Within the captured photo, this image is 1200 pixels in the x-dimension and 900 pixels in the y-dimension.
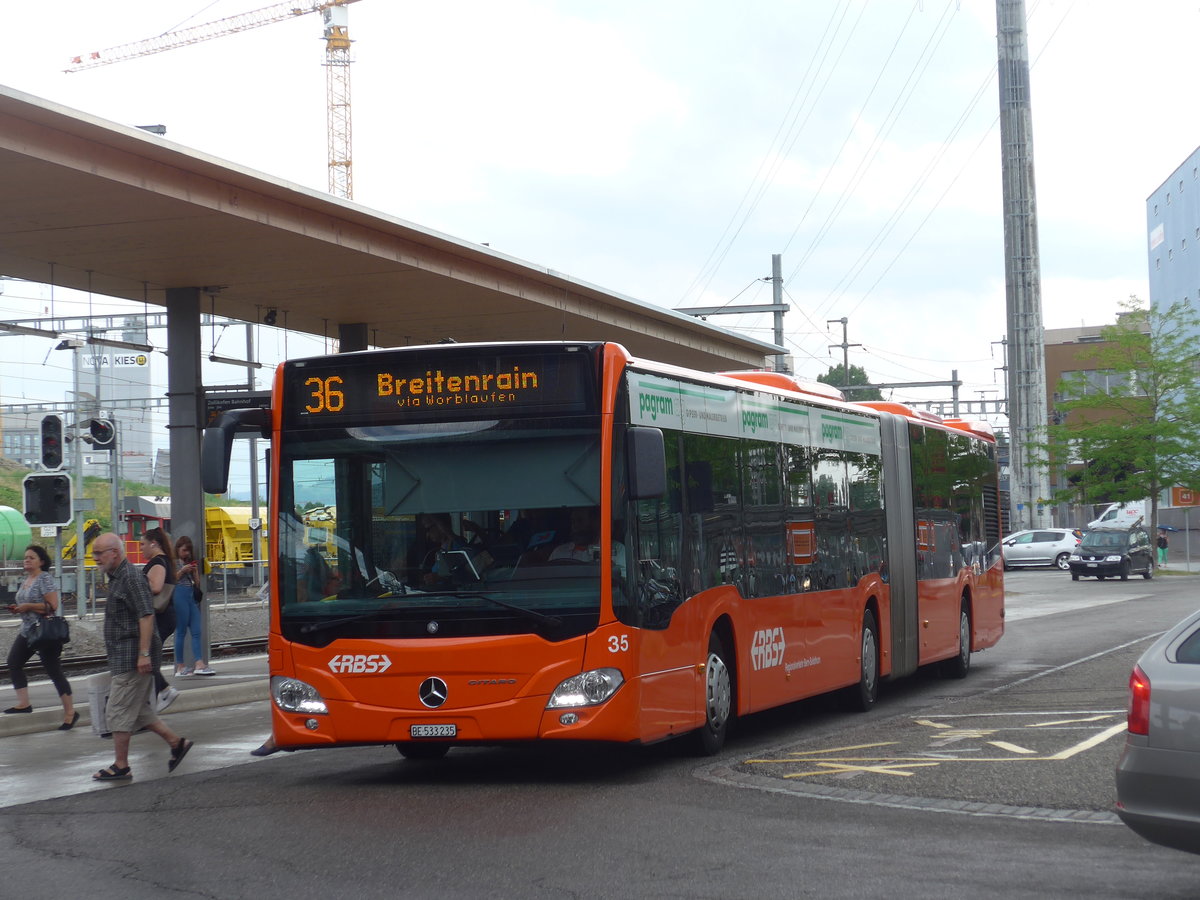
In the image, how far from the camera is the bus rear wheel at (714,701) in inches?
463

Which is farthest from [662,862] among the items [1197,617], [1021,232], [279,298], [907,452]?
[1021,232]

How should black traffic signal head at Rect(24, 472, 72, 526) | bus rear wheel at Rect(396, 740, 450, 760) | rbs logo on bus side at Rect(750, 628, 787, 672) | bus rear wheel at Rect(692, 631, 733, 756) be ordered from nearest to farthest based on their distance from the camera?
bus rear wheel at Rect(692, 631, 733, 756), bus rear wheel at Rect(396, 740, 450, 760), rbs logo on bus side at Rect(750, 628, 787, 672), black traffic signal head at Rect(24, 472, 72, 526)

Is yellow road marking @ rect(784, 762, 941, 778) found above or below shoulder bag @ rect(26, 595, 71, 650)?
below

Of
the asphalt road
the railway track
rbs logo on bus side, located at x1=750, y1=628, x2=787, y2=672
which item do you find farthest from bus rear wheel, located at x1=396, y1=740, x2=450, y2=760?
the railway track

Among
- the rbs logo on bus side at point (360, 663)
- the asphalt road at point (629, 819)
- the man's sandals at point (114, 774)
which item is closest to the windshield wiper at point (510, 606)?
the rbs logo on bus side at point (360, 663)

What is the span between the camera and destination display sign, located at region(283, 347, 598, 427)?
35.1 ft

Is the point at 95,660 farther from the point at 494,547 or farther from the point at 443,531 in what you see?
the point at 494,547

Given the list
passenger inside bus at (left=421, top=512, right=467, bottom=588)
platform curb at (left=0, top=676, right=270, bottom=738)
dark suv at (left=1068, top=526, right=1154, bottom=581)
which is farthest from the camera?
dark suv at (left=1068, top=526, right=1154, bottom=581)

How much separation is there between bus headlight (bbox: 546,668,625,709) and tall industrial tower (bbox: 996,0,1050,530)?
59.2 m

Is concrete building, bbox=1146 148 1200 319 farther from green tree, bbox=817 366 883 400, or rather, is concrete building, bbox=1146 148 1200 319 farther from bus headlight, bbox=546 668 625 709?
bus headlight, bbox=546 668 625 709

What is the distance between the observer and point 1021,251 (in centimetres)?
6931

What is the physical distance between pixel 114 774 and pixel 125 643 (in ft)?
3.15

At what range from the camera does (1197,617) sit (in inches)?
265

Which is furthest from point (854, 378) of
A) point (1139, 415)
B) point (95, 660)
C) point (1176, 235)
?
point (95, 660)
